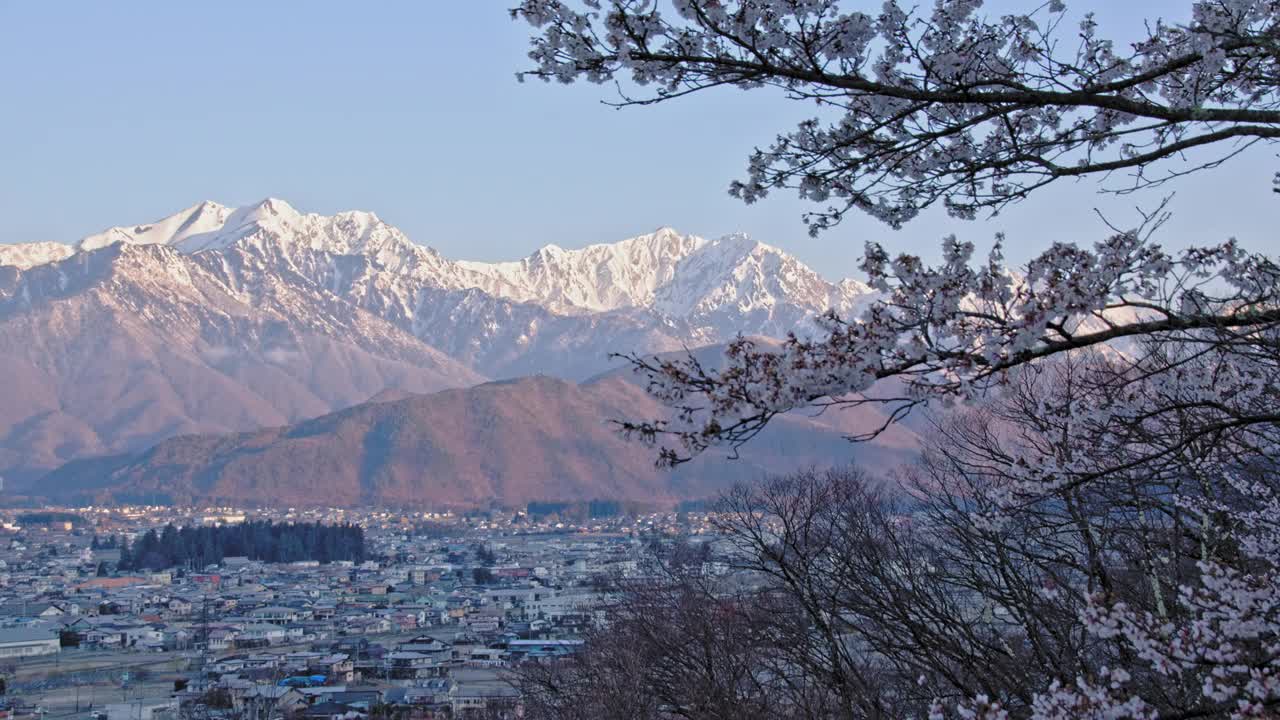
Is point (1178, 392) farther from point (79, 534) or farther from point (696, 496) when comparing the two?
point (696, 496)

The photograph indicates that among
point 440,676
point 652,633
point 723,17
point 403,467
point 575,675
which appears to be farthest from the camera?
point 403,467

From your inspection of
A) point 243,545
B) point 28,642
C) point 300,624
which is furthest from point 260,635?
point 243,545

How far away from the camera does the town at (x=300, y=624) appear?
43.0 meters

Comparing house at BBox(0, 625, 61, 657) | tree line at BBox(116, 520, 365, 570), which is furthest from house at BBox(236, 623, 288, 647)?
tree line at BBox(116, 520, 365, 570)

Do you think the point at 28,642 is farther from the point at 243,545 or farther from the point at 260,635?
the point at 243,545

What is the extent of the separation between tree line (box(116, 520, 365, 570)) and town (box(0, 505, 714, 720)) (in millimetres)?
1020

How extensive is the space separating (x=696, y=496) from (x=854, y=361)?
16472 centimetres

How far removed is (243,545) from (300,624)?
4357 cm

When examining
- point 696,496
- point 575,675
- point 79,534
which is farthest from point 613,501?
point 575,675

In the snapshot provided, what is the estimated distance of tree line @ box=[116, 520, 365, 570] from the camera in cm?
10638

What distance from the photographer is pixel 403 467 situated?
190125 mm

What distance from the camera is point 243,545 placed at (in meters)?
114

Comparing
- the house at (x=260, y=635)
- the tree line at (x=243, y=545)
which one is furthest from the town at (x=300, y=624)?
the tree line at (x=243, y=545)

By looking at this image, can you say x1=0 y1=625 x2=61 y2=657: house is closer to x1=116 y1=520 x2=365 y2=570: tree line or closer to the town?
the town
